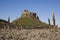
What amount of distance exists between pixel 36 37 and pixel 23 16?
26.9 meters

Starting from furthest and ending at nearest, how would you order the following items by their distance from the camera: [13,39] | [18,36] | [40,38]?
[40,38] < [18,36] < [13,39]

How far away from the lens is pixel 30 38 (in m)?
14.8

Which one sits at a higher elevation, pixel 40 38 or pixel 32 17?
pixel 32 17

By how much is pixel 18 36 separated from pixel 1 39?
88.2 inches

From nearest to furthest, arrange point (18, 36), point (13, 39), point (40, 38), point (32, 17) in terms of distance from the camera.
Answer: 1. point (13, 39)
2. point (18, 36)
3. point (40, 38)
4. point (32, 17)

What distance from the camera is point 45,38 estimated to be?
15734mm

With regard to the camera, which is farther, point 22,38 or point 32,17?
point 32,17

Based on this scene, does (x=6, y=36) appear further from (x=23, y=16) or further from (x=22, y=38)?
(x=23, y=16)

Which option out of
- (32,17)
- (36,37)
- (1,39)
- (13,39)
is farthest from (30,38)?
(32,17)

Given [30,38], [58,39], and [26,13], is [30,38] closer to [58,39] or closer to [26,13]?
[58,39]

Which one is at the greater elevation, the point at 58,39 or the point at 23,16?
the point at 23,16

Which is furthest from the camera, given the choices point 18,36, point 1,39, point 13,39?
point 18,36

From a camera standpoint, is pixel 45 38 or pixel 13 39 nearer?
pixel 13 39

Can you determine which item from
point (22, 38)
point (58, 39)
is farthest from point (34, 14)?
point (22, 38)
